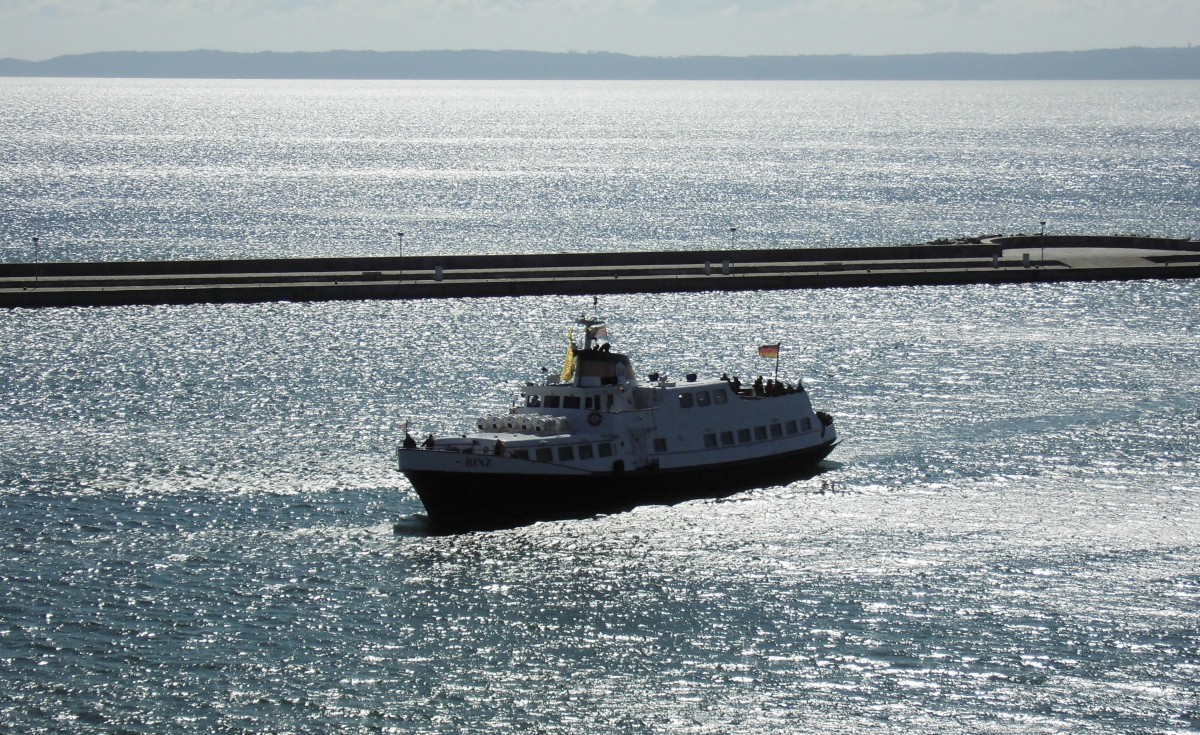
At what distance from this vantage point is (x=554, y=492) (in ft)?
143

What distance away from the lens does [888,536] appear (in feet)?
137

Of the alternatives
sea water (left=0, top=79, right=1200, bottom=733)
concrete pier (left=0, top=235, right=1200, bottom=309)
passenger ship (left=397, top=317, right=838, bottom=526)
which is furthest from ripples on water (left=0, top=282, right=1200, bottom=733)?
concrete pier (left=0, top=235, right=1200, bottom=309)

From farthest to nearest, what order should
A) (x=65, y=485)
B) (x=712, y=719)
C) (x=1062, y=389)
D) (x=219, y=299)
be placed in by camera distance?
(x=219, y=299)
(x=1062, y=389)
(x=65, y=485)
(x=712, y=719)

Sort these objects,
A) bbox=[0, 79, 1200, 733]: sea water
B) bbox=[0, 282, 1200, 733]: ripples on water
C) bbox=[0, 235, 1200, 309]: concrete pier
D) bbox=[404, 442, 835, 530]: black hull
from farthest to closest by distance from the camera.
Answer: bbox=[0, 235, 1200, 309]: concrete pier, bbox=[404, 442, 835, 530]: black hull, bbox=[0, 79, 1200, 733]: sea water, bbox=[0, 282, 1200, 733]: ripples on water

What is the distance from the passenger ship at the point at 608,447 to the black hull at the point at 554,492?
0.03 meters

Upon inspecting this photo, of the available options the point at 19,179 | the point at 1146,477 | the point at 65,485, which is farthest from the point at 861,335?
the point at 19,179

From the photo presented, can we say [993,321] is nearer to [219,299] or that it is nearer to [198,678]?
[219,299]

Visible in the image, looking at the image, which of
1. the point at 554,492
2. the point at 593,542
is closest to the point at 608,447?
the point at 554,492

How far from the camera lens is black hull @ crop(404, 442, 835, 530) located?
140 feet

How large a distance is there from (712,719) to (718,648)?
3.61 metres

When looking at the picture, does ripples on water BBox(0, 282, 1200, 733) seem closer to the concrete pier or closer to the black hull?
the black hull

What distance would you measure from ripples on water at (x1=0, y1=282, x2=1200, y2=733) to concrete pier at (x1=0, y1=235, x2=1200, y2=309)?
1848 cm

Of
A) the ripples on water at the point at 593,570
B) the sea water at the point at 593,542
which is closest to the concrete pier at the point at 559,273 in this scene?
the sea water at the point at 593,542

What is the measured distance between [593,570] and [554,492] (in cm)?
492
